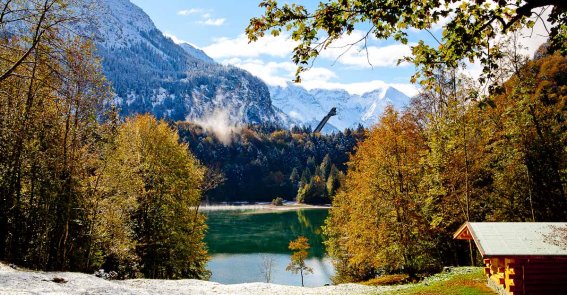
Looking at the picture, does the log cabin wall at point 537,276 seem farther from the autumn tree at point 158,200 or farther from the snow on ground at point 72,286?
the autumn tree at point 158,200

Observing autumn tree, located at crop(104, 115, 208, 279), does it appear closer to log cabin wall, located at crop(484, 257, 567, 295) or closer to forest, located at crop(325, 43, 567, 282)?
forest, located at crop(325, 43, 567, 282)

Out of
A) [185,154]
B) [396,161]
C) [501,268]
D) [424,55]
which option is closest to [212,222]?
[185,154]

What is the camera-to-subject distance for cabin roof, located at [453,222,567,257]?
68.6 ft

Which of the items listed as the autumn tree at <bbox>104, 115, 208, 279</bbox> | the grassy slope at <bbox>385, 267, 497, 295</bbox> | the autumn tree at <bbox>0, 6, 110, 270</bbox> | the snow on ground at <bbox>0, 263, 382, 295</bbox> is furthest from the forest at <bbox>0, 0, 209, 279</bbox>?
the grassy slope at <bbox>385, 267, 497, 295</bbox>

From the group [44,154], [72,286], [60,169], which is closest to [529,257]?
[72,286]

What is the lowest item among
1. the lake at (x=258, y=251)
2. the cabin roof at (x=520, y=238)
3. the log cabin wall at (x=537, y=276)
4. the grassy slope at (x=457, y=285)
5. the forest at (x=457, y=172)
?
the lake at (x=258, y=251)

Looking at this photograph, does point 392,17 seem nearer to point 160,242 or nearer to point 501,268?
point 501,268

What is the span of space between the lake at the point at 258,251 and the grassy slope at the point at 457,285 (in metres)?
30.7

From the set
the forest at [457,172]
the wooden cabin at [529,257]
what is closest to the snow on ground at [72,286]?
the forest at [457,172]

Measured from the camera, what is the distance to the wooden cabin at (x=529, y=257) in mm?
20828

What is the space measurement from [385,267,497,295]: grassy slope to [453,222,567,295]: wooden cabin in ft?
6.02

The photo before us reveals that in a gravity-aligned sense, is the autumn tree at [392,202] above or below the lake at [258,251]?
above

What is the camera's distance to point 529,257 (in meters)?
20.7

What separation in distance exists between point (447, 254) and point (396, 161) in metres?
12.8
